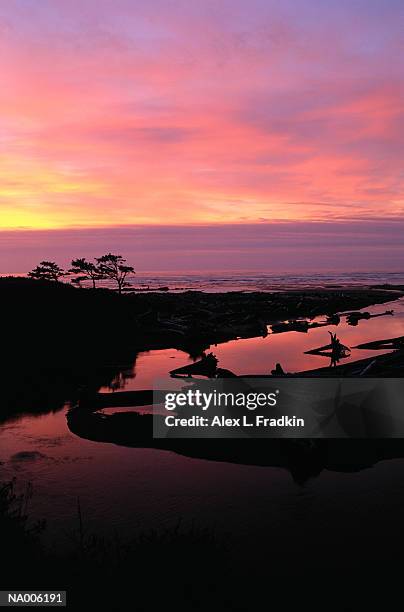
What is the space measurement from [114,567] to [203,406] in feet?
39.9

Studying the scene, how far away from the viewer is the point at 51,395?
23.6 meters

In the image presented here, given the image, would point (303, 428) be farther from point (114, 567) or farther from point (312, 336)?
point (312, 336)

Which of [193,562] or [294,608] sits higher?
[193,562]

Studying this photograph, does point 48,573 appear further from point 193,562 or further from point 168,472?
point 168,472

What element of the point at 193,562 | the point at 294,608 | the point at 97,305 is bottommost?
the point at 294,608

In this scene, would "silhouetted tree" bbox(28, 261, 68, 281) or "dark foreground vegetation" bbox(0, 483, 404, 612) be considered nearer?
"dark foreground vegetation" bbox(0, 483, 404, 612)

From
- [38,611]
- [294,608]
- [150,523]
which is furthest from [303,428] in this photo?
[38,611]

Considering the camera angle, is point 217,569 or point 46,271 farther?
point 46,271

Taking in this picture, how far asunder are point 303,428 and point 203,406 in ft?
16.3

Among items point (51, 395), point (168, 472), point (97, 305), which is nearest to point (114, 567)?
point (168, 472)

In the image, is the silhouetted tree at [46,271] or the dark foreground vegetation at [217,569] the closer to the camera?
the dark foreground vegetation at [217,569]

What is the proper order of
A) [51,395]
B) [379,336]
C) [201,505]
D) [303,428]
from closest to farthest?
[201,505], [303,428], [51,395], [379,336]

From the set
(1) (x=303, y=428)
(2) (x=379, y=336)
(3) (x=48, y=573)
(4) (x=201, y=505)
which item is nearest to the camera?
(3) (x=48, y=573)

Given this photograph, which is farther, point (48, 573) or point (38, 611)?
point (48, 573)
